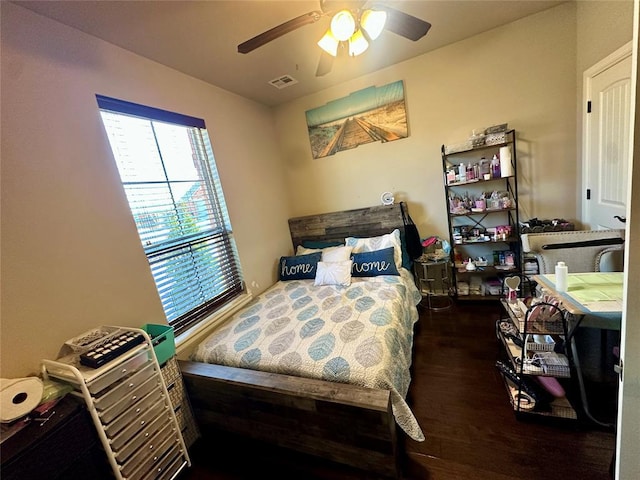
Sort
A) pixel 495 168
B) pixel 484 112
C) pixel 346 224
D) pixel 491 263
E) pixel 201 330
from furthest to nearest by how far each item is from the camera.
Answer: pixel 346 224 < pixel 491 263 < pixel 484 112 < pixel 495 168 < pixel 201 330

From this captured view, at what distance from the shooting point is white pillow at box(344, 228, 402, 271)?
269 centimetres

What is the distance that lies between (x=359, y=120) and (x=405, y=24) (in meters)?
1.55

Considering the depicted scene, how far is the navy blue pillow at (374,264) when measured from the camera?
2523mm

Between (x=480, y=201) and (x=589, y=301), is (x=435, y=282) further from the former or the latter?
(x=589, y=301)

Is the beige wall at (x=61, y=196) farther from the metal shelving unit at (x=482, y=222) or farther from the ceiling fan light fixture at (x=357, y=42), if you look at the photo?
the metal shelving unit at (x=482, y=222)

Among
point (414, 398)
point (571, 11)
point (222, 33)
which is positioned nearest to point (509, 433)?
point (414, 398)

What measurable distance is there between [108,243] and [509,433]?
249 cm

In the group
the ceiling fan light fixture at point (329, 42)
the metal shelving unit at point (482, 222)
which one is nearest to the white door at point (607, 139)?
the metal shelving unit at point (482, 222)

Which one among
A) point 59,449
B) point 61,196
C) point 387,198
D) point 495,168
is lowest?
point 59,449

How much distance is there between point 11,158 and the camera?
1210 millimetres

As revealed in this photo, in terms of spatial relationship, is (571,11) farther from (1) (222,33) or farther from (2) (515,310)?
(1) (222,33)

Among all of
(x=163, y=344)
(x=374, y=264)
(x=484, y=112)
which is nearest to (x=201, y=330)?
(x=163, y=344)

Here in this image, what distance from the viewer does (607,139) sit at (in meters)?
1.93

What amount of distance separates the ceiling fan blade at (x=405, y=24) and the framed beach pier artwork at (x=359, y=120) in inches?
51.8
